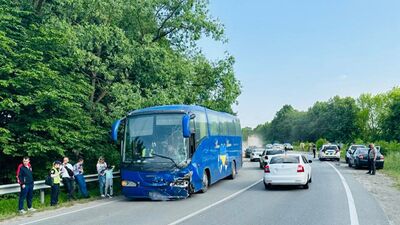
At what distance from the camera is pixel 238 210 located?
12.6 meters

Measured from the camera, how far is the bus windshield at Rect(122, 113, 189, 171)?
51.5 feet

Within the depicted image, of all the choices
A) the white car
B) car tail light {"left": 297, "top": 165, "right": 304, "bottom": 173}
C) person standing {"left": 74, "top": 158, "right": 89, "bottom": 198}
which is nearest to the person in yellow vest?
person standing {"left": 74, "top": 158, "right": 89, "bottom": 198}

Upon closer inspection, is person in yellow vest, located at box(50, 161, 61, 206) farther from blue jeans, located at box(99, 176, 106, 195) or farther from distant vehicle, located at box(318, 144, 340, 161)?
distant vehicle, located at box(318, 144, 340, 161)

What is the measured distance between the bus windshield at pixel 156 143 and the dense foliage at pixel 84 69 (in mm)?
4001

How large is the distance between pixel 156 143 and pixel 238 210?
4592mm

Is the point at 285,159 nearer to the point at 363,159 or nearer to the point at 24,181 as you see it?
the point at 24,181

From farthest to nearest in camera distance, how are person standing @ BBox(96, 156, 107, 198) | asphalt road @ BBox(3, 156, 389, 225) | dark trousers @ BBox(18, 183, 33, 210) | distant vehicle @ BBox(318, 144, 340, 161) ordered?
distant vehicle @ BBox(318, 144, 340, 161), person standing @ BBox(96, 156, 107, 198), dark trousers @ BBox(18, 183, 33, 210), asphalt road @ BBox(3, 156, 389, 225)

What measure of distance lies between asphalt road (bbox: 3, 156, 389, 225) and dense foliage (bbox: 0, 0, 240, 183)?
5.21 m

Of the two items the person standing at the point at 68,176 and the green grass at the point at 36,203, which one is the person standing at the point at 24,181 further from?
the person standing at the point at 68,176

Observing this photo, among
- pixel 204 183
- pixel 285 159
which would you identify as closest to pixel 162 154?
pixel 204 183

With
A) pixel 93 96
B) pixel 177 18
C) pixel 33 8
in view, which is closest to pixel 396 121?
pixel 177 18

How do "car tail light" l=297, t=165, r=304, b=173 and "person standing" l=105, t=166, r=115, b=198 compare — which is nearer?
"person standing" l=105, t=166, r=115, b=198

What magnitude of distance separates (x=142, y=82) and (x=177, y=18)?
6.17 m

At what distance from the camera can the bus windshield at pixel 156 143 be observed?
618 inches
